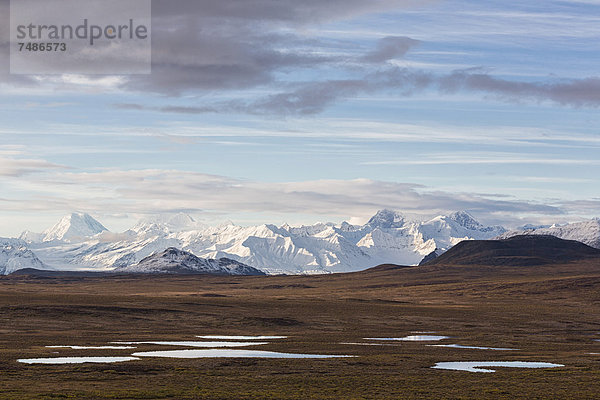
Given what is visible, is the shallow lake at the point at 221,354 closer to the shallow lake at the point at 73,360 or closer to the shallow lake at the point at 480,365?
the shallow lake at the point at 73,360

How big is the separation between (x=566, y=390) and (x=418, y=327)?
67.6m

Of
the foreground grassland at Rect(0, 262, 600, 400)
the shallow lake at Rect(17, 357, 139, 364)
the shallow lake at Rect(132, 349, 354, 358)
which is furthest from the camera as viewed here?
the shallow lake at Rect(132, 349, 354, 358)

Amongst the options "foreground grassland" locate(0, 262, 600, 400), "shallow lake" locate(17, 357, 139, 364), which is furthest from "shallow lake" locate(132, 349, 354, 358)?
"shallow lake" locate(17, 357, 139, 364)

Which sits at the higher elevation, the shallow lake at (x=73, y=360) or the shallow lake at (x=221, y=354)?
the shallow lake at (x=73, y=360)

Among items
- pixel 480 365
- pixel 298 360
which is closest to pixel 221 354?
pixel 298 360

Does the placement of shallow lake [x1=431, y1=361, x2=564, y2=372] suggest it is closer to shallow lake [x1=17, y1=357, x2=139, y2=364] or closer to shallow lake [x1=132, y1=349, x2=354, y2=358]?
shallow lake [x1=132, y1=349, x2=354, y2=358]

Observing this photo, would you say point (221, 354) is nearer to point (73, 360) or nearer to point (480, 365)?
point (73, 360)

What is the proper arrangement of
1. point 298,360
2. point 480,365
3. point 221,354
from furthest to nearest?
point 221,354
point 298,360
point 480,365

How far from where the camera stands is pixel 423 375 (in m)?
61.6

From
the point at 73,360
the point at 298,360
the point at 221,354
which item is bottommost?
the point at 221,354

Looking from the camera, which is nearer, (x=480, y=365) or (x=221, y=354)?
(x=480, y=365)

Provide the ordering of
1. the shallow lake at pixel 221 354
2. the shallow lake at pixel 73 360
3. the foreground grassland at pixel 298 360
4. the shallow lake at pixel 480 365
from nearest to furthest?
1. the foreground grassland at pixel 298 360
2. the shallow lake at pixel 73 360
3. the shallow lake at pixel 480 365
4. the shallow lake at pixel 221 354

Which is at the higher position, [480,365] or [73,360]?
[73,360]

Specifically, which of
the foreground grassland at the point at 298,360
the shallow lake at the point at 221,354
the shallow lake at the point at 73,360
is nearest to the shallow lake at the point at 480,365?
the foreground grassland at the point at 298,360
